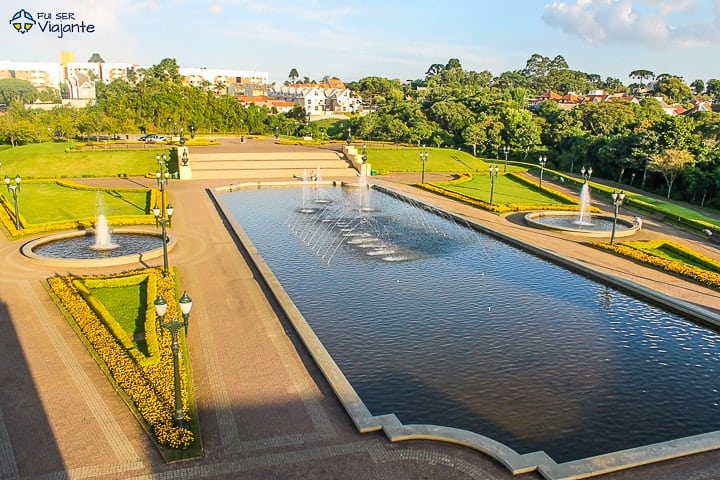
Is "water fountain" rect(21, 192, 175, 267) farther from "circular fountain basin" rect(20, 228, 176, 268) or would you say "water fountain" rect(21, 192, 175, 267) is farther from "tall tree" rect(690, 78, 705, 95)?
"tall tree" rect(690, 78, 705, 95)

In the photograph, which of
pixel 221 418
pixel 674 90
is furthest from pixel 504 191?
pixel 674 90

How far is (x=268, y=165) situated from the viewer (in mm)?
47531

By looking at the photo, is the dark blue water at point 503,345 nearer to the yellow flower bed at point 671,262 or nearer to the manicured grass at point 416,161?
the yellow flower bed at point 671,262

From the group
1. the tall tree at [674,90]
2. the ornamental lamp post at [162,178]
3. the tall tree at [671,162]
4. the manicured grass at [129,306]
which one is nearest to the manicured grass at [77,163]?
the ornamental lamp post at [162,178]

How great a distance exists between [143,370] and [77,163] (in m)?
38.5

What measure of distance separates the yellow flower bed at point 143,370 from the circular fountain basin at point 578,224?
18.5 meters

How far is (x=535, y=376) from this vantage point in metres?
12.6

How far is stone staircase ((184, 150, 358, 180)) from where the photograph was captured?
4431cm

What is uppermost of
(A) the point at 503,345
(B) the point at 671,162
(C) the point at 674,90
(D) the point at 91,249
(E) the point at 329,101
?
(C) the point at 674,90

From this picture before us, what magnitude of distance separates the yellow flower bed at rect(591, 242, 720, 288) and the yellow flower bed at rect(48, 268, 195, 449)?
17542 millimetres

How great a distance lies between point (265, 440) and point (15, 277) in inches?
522

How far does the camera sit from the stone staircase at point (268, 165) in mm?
44312

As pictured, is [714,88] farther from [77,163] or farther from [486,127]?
[77,163]

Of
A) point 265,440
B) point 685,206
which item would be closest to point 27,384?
point 265,440
